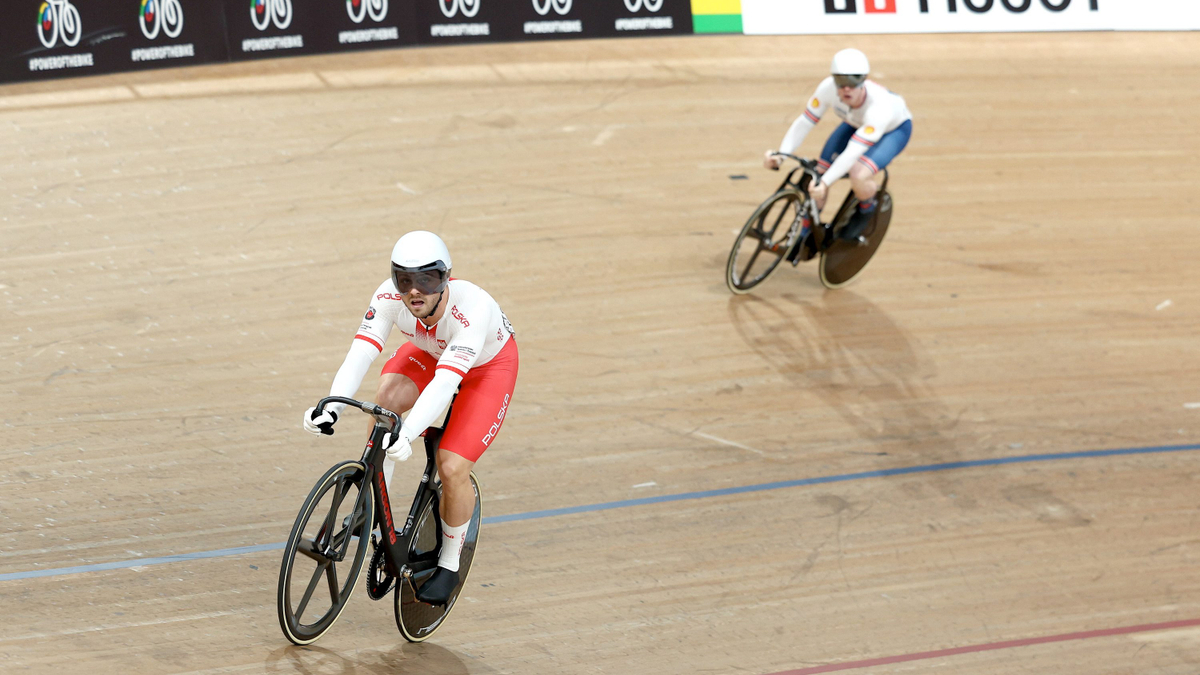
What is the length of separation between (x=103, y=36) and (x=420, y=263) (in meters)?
5.76

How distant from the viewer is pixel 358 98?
754 cm

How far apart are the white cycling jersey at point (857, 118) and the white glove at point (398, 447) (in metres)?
3.25

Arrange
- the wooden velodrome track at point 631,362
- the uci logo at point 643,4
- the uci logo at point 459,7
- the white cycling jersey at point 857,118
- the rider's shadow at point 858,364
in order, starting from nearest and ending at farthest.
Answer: the wooden velodrome track at point 631,362 < the rider's shadow at point 858,364 < the white cycling jersey at point 857,118 < the uci logo at point 459,7 < the uci logo at point 643,4

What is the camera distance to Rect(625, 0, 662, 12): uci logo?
28.1 ft

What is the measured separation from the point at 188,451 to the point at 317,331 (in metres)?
1.04

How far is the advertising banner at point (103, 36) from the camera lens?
7164 millimetres

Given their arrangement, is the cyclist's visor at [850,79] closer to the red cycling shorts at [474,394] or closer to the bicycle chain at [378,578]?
the red cycling shorts at [474,394]

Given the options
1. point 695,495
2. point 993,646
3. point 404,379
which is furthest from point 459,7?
point 993,646

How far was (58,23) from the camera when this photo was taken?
725cm

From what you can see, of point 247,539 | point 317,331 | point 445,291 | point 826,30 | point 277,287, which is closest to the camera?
point 445,291

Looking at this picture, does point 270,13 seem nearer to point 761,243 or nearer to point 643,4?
point 643,4

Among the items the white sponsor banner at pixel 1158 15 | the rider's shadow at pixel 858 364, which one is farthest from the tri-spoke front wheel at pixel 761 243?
the white sponsor banner at pixel 1158 15

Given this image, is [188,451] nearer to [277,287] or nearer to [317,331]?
[317,331]

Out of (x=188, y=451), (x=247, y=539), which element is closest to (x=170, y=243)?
(x=188, y=451)
